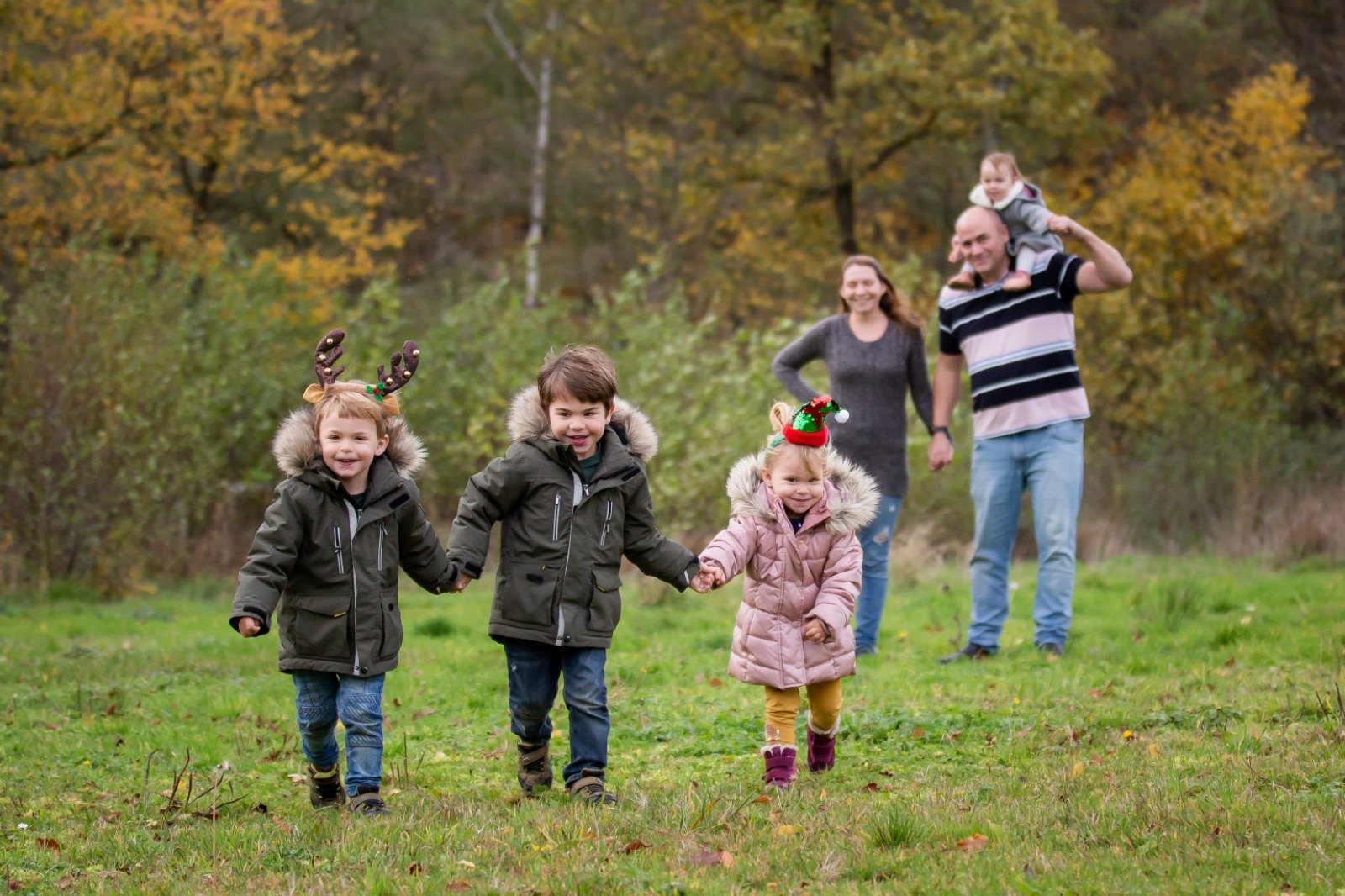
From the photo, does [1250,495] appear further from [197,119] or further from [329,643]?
[197,119]

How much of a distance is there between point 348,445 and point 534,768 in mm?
1446

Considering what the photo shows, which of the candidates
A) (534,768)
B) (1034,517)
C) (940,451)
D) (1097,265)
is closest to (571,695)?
(534,768)

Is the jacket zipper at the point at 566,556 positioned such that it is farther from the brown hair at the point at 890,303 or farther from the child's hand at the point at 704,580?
the brown hair at the point at 890,303

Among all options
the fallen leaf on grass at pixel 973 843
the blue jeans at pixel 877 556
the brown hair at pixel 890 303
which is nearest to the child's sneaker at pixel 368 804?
the fallen leaf on grass at pixel 973 843

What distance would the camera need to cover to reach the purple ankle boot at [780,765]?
5402mm

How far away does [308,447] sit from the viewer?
5234mm

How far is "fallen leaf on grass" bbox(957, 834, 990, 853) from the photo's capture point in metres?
4.29

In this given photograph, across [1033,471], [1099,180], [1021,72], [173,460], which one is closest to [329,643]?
[1033,471]

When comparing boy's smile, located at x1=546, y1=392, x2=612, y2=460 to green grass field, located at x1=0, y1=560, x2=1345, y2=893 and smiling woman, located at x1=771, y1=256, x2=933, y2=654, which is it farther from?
smiling woman, located at x1=771, y1=256, x2=933, y2=654

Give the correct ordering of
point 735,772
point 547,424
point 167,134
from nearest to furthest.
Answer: point 547,424 → point 735,772 → point 167,134

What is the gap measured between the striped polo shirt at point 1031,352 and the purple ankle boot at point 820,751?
2.82 meters

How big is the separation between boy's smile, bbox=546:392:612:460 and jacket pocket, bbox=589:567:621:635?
0.47 m

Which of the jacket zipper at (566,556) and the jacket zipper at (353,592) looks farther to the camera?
the jacket zipper at (566,556)

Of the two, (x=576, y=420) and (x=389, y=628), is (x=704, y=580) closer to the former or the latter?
(x=576, y=420)
